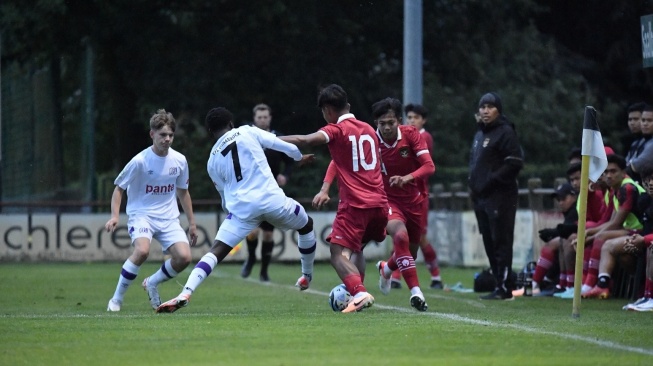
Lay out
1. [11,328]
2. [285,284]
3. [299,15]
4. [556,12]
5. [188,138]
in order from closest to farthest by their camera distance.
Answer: [11,328], [285,284], [299,15], [188,138], [556,12]

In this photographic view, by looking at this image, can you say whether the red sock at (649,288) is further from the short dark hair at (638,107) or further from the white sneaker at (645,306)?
the short dark hair at (638,107)

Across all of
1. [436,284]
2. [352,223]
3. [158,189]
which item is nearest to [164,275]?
[158,189]

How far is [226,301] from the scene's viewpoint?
15.1m

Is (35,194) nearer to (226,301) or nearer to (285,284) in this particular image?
(285,284)

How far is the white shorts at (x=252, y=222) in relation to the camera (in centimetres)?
1202

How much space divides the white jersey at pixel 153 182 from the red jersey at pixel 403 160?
2.01 m

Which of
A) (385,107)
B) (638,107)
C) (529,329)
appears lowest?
(529,329)

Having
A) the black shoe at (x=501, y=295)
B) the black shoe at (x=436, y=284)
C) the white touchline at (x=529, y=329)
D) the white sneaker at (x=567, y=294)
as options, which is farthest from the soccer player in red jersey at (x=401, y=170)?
the black shoe at (x=436, y=284)

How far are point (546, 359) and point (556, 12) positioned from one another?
32523 millimetres

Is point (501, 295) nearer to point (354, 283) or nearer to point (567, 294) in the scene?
point (567, 294)

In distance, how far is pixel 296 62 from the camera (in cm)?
3102

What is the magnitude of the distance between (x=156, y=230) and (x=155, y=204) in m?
0.27

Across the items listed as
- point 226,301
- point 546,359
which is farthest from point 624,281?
point 546,359

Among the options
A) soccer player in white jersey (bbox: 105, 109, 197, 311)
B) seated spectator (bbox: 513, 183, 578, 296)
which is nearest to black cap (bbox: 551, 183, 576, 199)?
seated spectator (bbox: 513, 183, 578, 296)
